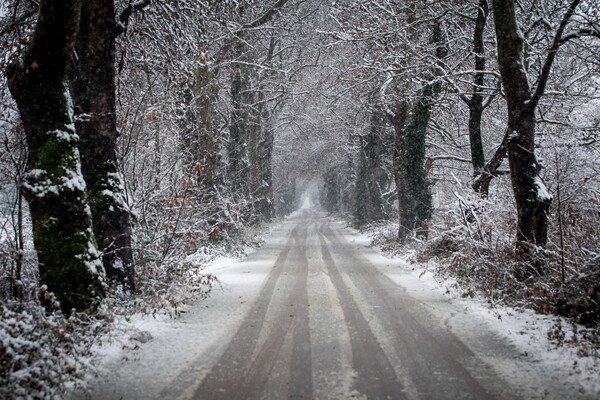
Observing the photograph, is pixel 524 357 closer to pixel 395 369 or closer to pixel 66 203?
pixel 395 369

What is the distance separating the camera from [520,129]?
25.1 ft

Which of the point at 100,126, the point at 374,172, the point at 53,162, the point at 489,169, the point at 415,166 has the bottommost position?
the point at 53,162

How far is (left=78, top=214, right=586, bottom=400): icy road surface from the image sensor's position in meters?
4.09

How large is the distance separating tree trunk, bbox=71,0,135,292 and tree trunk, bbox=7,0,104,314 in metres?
0.94

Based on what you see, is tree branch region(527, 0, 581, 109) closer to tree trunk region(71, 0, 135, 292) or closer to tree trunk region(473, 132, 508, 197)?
tree trunk region(473, 132, 508, 197)

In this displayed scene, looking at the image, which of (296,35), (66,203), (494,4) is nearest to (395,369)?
(66,203)

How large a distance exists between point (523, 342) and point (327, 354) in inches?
99.5

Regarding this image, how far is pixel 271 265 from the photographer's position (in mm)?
12484

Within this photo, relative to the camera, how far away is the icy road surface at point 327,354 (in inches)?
161

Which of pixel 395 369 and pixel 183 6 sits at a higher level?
pixel 183 6

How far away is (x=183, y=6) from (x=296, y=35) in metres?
11.9

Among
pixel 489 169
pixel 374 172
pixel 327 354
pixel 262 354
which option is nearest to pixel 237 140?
pixel 374 172

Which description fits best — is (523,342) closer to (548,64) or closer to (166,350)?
(166,350)

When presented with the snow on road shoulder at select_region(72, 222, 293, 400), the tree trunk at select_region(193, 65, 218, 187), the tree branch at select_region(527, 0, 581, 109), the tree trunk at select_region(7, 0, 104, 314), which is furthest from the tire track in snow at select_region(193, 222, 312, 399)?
the tree trunk at select_region(193, 65, 218, 187)
